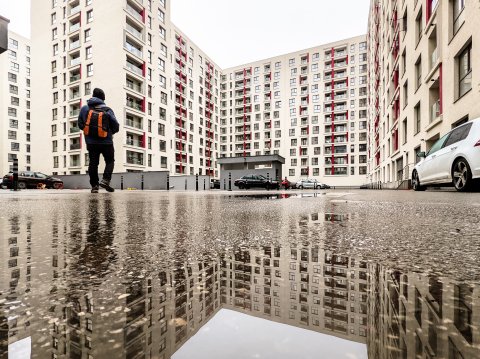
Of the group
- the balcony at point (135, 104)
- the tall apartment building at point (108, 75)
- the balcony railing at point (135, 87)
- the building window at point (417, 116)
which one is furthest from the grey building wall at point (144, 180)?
the building window at point (417, 116)

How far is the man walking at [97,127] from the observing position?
281 inches

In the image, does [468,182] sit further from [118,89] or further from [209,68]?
[209,68]

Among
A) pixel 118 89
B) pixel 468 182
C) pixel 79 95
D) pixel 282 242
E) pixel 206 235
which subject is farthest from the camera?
pixel 79 95

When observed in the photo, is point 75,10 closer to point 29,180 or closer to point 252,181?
point 29,180

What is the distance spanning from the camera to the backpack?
7.12 meters

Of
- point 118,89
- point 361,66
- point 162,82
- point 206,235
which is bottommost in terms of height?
point 206,235

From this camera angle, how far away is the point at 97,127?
723cm

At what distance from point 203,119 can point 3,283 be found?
6182cm

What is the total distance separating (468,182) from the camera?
7.61 m

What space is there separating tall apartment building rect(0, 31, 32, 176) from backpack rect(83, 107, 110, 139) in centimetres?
5437

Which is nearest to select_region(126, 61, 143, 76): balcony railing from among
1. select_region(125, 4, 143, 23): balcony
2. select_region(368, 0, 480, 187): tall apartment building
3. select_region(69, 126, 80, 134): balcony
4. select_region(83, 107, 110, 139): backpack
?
select_region(125, 4, 143, 23): balcony

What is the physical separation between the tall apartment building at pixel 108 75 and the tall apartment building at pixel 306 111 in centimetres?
2570

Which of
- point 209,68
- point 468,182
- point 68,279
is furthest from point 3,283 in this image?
point 209,68

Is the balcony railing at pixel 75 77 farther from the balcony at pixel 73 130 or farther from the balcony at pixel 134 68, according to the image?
the balcony at pixel 134 68
